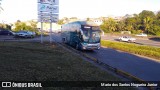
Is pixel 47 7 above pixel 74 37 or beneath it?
above

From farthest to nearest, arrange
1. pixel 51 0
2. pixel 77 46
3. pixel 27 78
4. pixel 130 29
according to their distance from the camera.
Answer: pixel 130 29, pixel 51 0, pixel 77 46, pixel 27 78

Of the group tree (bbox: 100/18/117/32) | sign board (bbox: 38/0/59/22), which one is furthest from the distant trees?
sign board (bbox: 38/0/59/22)

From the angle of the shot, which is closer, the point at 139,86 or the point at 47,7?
the point at 139,86

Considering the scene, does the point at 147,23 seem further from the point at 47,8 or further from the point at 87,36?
the point at 87,36

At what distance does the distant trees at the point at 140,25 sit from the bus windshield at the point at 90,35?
66143 mm

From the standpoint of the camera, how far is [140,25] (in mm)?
105750

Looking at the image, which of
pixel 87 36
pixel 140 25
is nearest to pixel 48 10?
pixel 87 36

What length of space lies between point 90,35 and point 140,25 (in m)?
82.2

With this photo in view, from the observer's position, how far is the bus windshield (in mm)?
27727

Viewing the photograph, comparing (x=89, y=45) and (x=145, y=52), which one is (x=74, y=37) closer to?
(x=89, y=45)

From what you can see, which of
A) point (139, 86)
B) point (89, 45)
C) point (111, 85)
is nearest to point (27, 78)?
point (111, 85)

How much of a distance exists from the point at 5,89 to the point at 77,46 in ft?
69.8

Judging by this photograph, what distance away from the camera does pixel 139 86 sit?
11.0 m

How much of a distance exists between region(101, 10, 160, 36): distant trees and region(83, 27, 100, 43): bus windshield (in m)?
66.1
